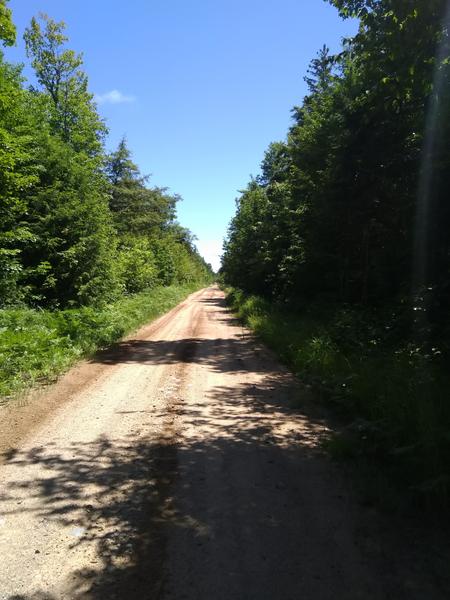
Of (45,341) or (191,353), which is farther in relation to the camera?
(191,353)

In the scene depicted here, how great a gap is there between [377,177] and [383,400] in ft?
26.6

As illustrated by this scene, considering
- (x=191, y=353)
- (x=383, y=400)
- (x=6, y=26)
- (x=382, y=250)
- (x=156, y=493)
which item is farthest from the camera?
(x=191, y=353)

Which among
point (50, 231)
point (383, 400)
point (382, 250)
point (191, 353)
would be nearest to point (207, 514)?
point (383, 400)

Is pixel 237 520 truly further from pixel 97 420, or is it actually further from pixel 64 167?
pixel 64 167

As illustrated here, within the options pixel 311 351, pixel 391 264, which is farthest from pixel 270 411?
pixel 391 264

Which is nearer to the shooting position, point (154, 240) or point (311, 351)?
point (311, 351)

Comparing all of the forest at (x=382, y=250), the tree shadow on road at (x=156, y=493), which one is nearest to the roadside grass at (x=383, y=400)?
the forest at (x=382, y=250)

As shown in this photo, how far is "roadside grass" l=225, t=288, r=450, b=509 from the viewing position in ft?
13.1

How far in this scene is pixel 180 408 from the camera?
22.8 feet

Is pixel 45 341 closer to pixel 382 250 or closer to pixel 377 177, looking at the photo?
pixel 382 250

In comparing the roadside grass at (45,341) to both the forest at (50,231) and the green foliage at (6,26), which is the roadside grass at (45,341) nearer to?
the forest at (50,231)

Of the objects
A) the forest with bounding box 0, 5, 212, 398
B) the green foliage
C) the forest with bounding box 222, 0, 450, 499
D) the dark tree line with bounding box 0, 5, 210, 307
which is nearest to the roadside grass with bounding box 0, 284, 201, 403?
the forest with bounding box 0, 5, 212, 398

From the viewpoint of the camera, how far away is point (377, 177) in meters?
11.9

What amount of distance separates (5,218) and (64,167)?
4683 millimetres
